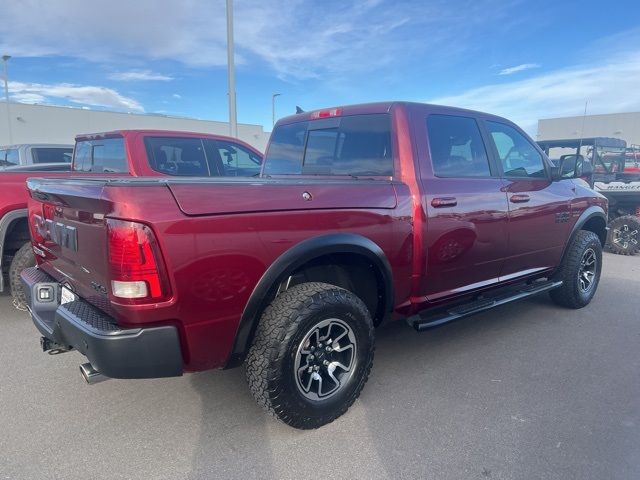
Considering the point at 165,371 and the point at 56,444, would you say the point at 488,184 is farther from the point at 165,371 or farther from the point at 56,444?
the point at 56,444

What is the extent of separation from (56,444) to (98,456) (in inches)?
11.7

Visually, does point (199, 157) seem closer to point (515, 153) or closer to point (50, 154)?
point (515, 153)

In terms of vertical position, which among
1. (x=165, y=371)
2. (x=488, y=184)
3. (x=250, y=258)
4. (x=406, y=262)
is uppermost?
(x=488, y=184)

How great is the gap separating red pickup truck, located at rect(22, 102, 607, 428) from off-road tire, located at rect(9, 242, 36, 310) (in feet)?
3.49

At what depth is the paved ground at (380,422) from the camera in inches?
90.6

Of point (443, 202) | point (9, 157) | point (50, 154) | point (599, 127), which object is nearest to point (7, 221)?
point (443, 202)

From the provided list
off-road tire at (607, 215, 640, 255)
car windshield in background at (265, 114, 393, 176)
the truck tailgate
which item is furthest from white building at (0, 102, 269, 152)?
the truck tailgate

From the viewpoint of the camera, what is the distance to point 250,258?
2.24m

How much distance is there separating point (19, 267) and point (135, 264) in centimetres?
278

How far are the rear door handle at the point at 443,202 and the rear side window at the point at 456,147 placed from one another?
0.19m

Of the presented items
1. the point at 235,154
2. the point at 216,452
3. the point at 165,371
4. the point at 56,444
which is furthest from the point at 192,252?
the point at 235,154

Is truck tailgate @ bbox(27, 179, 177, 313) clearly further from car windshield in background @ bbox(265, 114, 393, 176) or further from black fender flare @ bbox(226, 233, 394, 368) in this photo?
car windshield in background @ bbox(265, 114, 393, 176)

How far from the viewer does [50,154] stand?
8.96 metres

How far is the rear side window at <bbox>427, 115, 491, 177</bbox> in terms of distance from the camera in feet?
10.7
